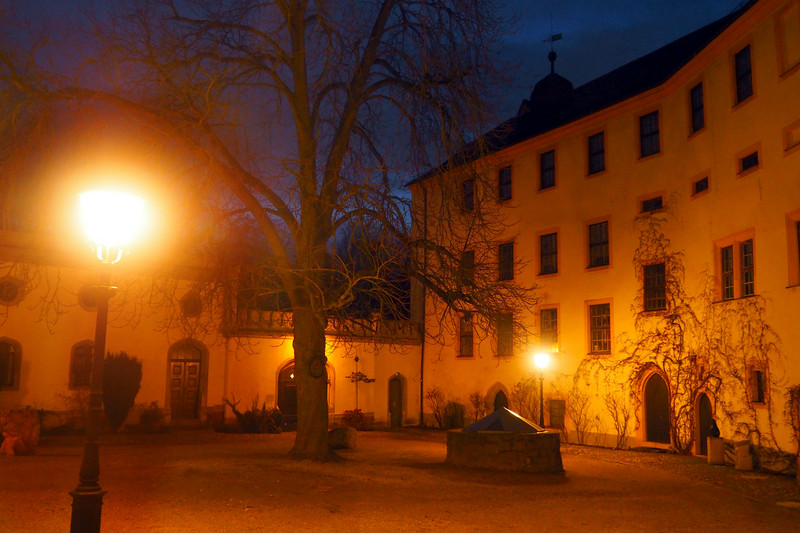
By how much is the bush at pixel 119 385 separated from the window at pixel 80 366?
52 centimetres

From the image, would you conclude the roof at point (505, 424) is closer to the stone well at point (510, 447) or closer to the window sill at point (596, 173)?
the stone well at point (510, 447)

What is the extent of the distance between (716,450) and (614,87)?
14526 millimetres

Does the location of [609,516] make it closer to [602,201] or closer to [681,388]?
[681,388]

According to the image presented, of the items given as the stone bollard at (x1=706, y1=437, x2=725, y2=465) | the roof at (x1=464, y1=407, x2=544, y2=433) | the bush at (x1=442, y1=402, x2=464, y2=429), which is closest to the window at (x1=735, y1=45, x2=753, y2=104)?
the stone bollard at (x1=706, y1=437, x2=725, y2=465)

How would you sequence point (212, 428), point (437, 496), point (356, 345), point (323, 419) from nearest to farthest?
point (437, 496) → point (323, 419) → point (212, 428) → point (356, 345)

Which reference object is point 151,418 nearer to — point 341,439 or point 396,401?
point 341,439

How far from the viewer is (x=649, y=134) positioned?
23.2 metres

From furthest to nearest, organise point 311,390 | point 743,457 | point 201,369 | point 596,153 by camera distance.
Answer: point 596,153, point 201,369, point 743,457, point 311,390

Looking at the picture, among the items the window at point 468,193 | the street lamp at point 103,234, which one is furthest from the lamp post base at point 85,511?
the window at point 468,193

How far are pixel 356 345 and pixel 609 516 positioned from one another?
19689 millimetres

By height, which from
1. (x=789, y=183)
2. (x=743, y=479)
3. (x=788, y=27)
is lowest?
(x=743, y=479)

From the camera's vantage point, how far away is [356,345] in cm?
2939

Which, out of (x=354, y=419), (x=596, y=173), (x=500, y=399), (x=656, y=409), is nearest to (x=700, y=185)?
(x=596, y=173)

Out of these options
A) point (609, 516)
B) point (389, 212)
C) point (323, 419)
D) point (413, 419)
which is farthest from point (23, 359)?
point (609, 516)
